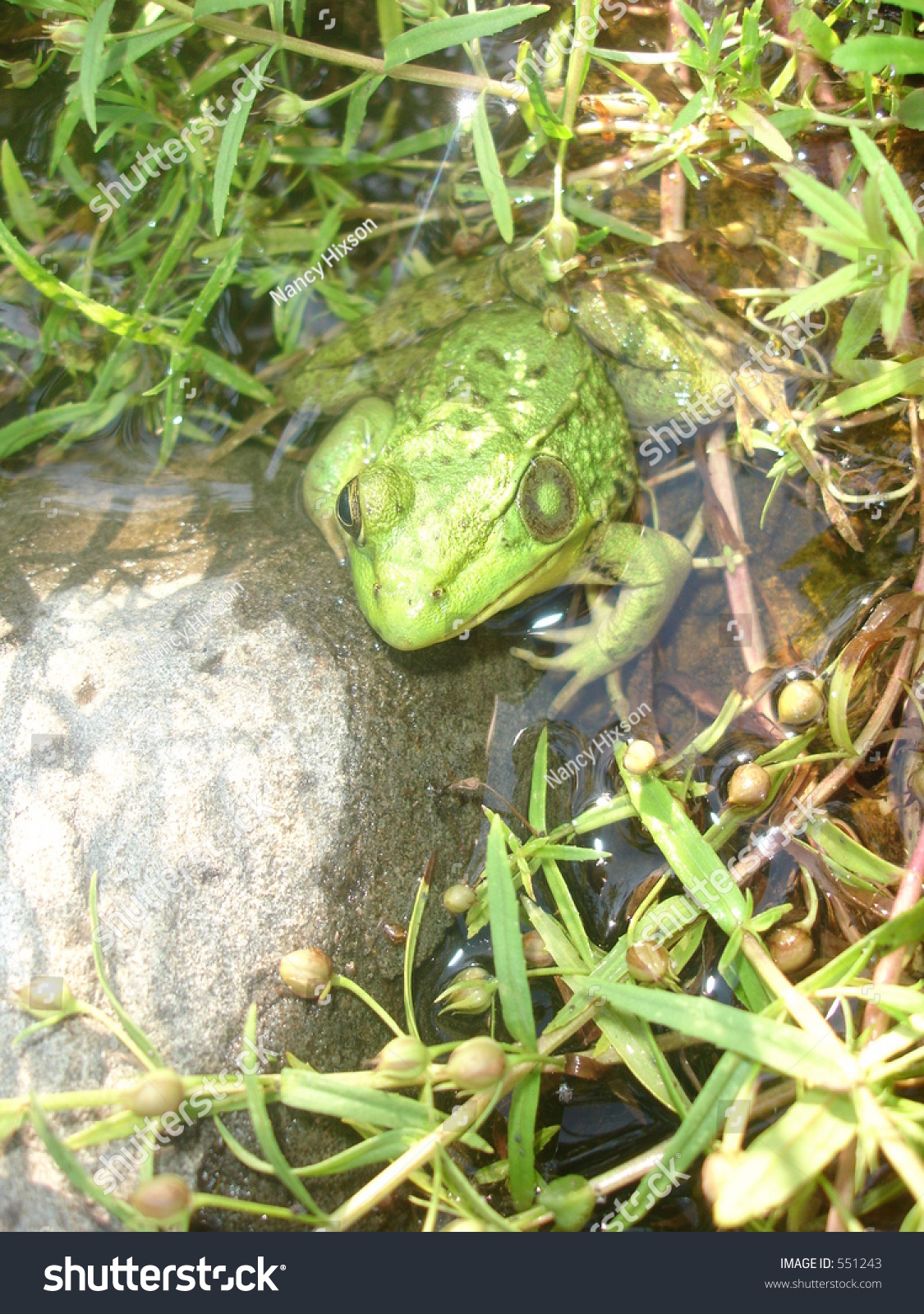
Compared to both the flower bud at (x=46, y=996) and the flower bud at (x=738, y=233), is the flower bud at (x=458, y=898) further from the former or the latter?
the flower bud at (x=738, y=233)

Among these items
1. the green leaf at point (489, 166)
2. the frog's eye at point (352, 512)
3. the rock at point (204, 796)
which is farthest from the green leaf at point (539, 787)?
the green leaf at point (489, 166)

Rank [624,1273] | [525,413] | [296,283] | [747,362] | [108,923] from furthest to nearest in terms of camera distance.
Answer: [296,283]
[747,362]
[525,413]
[108,923]
[624,1273]

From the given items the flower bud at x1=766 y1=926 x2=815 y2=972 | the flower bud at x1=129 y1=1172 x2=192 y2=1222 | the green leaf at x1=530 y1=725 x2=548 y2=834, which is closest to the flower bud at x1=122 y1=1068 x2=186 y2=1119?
the flower bud at x1=129 y1=1172 x2=192 y2=1222

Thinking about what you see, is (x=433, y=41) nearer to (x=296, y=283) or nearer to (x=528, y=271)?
(x=528, y=271)

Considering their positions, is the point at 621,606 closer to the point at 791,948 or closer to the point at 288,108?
the point at 791,948

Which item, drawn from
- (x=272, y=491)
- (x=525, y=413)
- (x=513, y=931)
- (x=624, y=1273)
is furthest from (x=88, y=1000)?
(x=525, y=413)

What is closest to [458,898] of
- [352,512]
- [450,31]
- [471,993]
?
[471,993]
